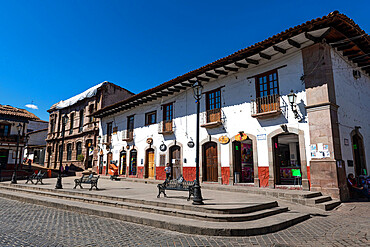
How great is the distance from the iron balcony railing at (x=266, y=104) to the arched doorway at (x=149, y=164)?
868 cm

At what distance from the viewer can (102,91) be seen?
23.6 meters

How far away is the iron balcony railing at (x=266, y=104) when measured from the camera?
10.9m

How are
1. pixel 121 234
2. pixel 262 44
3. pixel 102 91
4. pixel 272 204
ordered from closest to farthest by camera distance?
pixel 121 234 < pixel 272 204 < pixel 262 44 < pixel 102 91

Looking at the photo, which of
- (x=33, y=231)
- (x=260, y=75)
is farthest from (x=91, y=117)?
(x=33, y=231)

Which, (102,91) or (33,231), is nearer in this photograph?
(33,231)

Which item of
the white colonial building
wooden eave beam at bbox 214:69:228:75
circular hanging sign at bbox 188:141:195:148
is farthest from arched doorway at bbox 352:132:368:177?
circular hanging sign at bbox 188:141:195:148

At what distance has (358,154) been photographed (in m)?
11.2

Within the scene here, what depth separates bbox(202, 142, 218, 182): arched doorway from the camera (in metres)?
13.4

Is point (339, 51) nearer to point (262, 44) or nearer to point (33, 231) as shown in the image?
point (262, 44)

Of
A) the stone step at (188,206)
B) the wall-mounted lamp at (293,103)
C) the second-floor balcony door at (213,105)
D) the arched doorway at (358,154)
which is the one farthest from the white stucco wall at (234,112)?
the stone step at (188,206)

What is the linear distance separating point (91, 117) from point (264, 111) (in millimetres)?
18804

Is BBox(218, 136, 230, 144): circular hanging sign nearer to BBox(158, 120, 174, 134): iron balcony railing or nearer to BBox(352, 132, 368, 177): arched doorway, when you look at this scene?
BBox(158, 120, 174, 134): iron balcony railing

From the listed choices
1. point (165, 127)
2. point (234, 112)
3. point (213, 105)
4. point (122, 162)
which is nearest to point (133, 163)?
point (122, 162)

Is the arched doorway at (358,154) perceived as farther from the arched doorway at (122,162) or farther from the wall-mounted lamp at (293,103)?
the arched doorway at (122,162)
